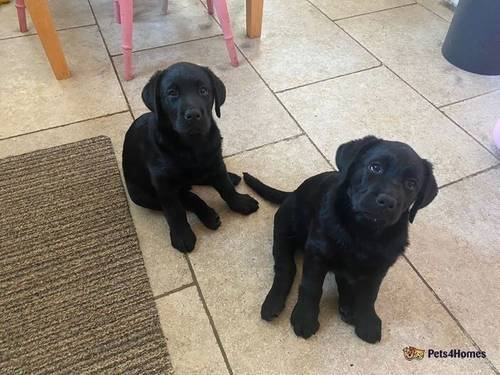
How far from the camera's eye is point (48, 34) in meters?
2.33

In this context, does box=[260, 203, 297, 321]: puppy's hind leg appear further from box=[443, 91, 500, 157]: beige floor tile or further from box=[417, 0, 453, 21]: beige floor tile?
box=[417, 0, 453, 21]: beige floor tile

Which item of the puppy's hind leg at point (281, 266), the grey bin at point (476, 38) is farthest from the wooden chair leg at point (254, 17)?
the puppy's hind leg at point (281, 266)

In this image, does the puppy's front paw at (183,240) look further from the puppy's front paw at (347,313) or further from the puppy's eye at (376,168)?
the puppy's eye at (376,168)

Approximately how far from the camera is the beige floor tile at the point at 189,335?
4.36 ft

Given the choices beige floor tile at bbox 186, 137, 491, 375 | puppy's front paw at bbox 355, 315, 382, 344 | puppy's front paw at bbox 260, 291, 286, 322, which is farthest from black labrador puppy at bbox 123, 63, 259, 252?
puppy's front paw at bbox 355, 315, 382, 344

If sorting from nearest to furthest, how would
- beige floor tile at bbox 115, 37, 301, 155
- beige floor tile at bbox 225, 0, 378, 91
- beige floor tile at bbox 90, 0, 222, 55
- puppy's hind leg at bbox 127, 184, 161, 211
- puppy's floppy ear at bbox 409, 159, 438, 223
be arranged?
puppy's floppy ear at bbox 409, 159, 438, 223
puppy's hind leg at bbox 127, 184, 161, 211
beige floor tile at bbox 115, 37, 301, 155
beige floor tile at bbox 225, 0, 378, 91
beige floor tile at bbox 90, 0, 222, 55

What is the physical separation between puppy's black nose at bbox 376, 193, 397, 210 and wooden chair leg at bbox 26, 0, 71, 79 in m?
2.12

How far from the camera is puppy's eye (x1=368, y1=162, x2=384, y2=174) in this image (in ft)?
3.67

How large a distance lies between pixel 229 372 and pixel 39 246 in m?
0.90

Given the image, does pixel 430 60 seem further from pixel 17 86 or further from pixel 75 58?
pixel 17 86

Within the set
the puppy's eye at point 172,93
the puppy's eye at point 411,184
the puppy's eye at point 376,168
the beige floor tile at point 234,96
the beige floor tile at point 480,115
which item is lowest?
the beige floor tile at point 234,96

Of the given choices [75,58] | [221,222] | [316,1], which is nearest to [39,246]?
[221,222]

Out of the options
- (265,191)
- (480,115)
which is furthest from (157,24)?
(480,115)

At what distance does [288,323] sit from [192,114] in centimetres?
78
